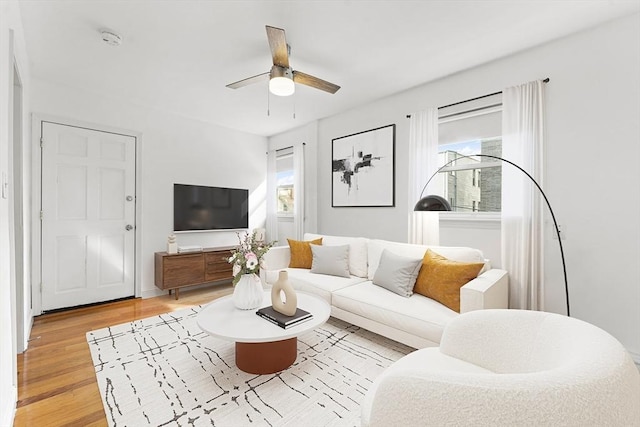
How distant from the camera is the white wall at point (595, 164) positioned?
2057mm

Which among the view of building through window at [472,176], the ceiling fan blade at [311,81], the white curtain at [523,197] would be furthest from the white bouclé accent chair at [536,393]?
the ceiling fan blade at [311,81]

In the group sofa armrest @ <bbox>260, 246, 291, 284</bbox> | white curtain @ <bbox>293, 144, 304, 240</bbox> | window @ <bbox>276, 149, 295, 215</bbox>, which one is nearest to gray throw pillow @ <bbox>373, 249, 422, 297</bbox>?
sofa armrest @ <bbox>260, 246, 291, 284</bbox>

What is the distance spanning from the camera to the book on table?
1.87m

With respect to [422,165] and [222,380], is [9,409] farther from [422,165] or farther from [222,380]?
[422,165]

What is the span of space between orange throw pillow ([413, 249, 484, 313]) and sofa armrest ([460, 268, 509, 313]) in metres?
0.09

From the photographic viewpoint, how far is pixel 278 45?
204cm

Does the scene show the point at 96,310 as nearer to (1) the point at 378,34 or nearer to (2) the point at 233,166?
(2) the point at 233,166

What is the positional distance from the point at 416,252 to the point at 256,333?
166cm

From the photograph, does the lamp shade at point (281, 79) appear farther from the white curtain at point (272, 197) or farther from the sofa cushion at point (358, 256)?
the white curtain at point (272, 197)

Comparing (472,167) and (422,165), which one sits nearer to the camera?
(472,167)

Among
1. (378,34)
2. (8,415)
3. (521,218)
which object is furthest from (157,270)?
(521,218)

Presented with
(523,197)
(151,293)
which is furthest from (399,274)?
(151,293)

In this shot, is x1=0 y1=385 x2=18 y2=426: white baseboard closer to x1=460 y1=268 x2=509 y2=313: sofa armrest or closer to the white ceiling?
the white ceiling

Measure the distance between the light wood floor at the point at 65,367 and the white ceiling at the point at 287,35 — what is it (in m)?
2.57
